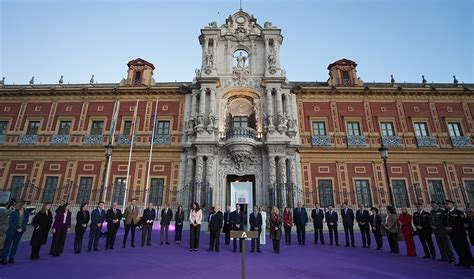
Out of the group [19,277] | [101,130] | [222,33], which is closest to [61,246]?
[19,277]

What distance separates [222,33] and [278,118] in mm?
9836

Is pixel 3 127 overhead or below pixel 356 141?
overhead

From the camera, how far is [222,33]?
22969mm

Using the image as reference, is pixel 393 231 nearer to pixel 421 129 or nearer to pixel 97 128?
pixel 421 129

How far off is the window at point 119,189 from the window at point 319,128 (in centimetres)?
1553

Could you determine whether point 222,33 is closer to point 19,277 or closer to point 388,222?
point 388,222

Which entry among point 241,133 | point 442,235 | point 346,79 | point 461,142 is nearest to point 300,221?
point 442,235

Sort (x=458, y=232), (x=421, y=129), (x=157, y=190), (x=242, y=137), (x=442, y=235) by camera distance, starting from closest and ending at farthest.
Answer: (x=458, y=232) → (x=442, y=235) → (x=242, y=137) → (x=157, y=190) → (x=421, y=129)

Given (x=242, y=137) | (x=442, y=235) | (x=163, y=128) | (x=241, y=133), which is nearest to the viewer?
(x=442, y=235)

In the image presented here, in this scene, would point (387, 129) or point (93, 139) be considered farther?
point (387, 129)

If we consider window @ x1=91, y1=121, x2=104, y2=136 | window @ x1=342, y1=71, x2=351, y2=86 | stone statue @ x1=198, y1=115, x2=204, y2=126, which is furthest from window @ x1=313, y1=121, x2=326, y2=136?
window @ x1=91, y1=121, x2=104, y2=136

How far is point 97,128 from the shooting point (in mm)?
21250

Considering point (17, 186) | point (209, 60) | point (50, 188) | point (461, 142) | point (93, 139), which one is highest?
point (209, 60)

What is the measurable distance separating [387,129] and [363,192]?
19.6ft
